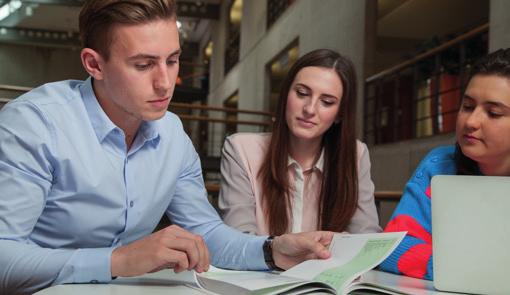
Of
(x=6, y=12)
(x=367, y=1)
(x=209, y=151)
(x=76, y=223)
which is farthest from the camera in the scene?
(x=209, y=151)

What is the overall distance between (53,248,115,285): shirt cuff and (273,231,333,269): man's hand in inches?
16.8

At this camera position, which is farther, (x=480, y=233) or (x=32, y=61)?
(x=32, y=61)

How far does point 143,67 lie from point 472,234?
2.43 ft

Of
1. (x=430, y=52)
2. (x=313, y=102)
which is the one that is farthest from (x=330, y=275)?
(x=430, y=52)

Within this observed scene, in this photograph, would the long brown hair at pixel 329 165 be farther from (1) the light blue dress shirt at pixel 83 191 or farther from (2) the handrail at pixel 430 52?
(2) the handrail at pixel 430 52

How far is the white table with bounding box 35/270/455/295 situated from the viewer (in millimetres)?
971

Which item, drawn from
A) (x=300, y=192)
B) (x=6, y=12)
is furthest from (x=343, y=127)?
(x=6, y=12)

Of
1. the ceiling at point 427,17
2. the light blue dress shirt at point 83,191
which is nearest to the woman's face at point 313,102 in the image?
the light blue dress shirt at point 83,191

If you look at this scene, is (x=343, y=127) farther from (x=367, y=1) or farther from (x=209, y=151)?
(x=209, y=151)

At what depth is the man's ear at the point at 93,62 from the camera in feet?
4.28

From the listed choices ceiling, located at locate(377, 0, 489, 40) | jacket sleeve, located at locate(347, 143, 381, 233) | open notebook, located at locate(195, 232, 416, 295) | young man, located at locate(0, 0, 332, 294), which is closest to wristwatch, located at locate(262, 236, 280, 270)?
young man, located at locate(0, 0, 332, 294)

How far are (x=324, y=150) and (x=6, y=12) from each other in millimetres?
9548

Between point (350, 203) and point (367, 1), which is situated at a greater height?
point (367, 1)

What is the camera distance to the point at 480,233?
3.45 feet
